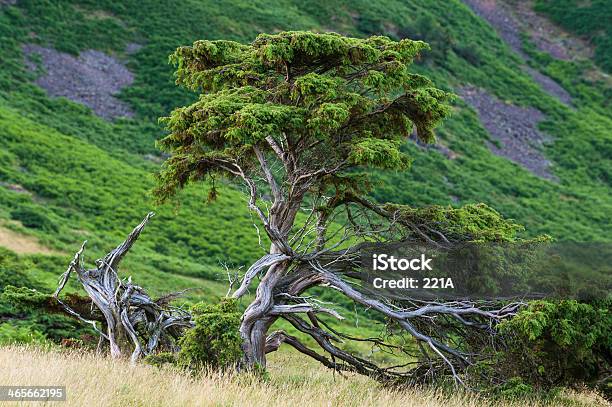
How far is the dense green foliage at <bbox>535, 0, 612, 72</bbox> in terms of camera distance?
284 ft

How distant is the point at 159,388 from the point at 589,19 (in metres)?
92.0

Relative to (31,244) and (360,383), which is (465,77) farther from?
(360,383)

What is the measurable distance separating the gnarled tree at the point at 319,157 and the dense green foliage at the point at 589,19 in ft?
255

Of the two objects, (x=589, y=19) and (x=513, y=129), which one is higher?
(x=589, y=19)

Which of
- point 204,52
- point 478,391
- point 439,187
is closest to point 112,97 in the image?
point 439,187

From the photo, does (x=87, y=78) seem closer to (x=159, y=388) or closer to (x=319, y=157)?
(x=319, y=157)

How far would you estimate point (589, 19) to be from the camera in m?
91.4

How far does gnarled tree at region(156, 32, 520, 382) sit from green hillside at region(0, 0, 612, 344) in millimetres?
5012

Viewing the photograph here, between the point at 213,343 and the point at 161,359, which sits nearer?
the point at 213,343

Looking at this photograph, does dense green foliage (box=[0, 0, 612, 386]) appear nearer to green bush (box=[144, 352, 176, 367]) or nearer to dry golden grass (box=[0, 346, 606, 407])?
dry golden grass (box=[0, 346, 606, 407])

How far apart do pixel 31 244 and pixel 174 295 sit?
53.7 feet

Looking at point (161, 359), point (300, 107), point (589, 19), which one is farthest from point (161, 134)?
point (589, 19)

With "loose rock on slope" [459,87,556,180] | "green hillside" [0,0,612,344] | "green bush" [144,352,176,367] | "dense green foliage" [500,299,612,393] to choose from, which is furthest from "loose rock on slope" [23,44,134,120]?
"dense green foliage" [500,299,612,393]

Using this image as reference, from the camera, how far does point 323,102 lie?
12523 millimetres
